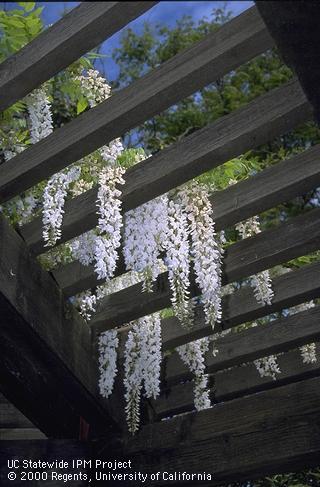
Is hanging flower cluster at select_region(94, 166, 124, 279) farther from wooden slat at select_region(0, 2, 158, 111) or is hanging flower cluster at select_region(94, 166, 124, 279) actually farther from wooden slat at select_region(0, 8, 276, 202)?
wooden slat at select_region(0, 2, 158, 111)

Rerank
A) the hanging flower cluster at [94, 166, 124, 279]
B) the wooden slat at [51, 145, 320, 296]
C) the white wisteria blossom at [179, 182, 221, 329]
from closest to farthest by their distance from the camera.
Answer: the wooden slat at [51, 145, 320, 296]
the hanging flower cluster at [94, 166, 124, 279]
the white wisteria blossom at [179, 182, 221, 329]

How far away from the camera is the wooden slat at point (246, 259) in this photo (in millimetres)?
2898

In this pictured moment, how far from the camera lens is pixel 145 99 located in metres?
2.40

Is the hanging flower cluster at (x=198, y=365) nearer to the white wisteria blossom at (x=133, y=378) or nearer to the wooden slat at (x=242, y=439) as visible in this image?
the wooden slat at (x=242, y=439)

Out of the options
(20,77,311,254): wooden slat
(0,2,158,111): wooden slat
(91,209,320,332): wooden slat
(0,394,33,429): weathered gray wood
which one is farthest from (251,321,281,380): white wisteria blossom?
(0,2,158,111): wooden slat

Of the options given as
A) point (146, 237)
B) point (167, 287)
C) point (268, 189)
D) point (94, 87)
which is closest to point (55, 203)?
point (146, 237)

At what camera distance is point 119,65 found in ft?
30.8

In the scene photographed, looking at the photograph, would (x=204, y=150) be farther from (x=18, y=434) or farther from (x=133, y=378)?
A: (x=18, y=434)

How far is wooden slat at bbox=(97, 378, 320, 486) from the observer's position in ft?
10.7

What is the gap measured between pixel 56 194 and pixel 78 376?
898 millimetres

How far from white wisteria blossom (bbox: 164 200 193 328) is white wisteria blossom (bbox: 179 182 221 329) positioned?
0.12 feet

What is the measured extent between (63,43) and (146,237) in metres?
1.06

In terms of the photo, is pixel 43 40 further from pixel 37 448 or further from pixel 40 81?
pixel 37 448

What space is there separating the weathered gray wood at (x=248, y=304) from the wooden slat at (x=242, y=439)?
36cm
